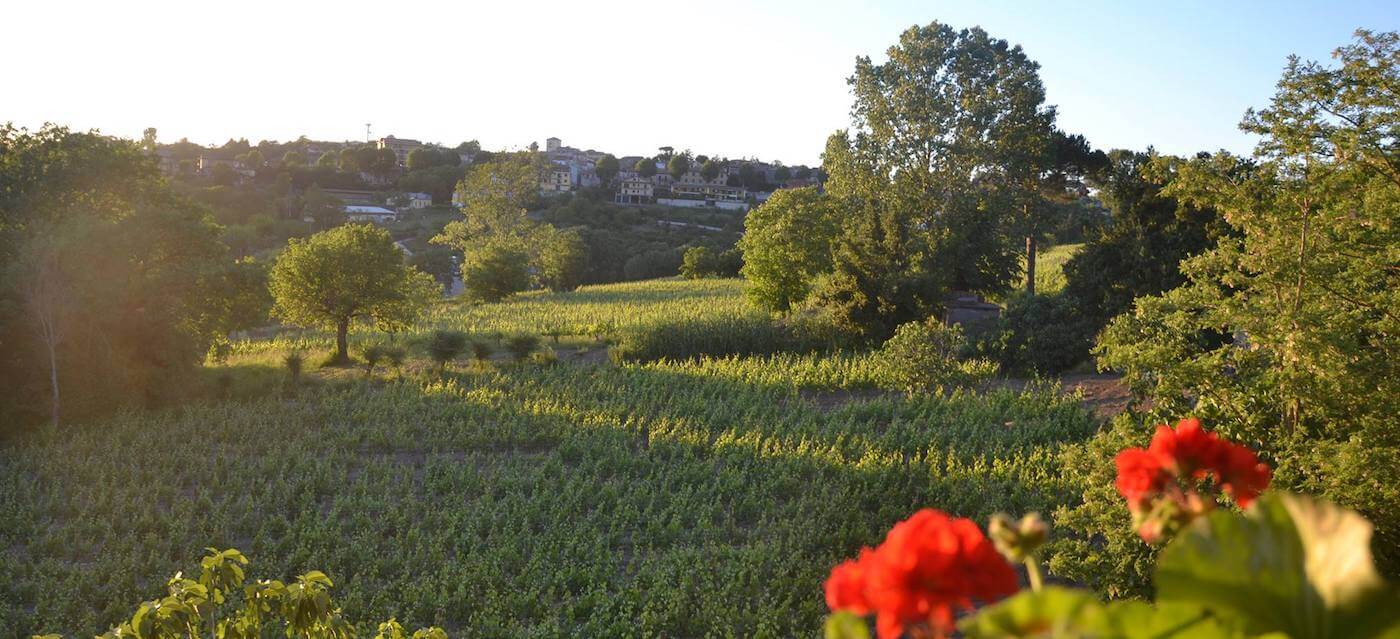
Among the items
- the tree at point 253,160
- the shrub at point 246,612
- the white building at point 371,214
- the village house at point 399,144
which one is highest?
the village house at point 399,144


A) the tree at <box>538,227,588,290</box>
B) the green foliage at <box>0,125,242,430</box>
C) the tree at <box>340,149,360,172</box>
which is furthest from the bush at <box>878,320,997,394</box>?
the tree at <box>340,149,360,172</box>

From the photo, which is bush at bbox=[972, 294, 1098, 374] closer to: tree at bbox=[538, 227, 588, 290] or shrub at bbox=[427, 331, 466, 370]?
shrub at bbox=[427, 331, 466, 370]

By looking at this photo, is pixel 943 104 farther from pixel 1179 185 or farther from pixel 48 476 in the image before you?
pixel 48 476

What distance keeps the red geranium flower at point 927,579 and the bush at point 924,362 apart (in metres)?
18.0

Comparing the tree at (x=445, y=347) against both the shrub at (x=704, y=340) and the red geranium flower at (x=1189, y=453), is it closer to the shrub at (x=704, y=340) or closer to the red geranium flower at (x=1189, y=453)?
the shrub at (x=704, y=340)

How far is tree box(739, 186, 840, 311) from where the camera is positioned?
31.0 m

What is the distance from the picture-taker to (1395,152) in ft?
22.4

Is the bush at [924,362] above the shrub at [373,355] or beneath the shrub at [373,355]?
above

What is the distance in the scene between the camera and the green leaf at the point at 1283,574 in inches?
44.0

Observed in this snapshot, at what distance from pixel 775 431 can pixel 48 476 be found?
12.0 meters

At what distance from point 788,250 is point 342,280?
15533 mm

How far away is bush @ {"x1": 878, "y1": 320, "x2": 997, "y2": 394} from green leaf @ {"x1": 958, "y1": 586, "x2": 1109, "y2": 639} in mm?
18200

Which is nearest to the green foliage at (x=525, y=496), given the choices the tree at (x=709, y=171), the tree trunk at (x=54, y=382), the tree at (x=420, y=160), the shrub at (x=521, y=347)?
the tree trunk at (x=54, y=382)

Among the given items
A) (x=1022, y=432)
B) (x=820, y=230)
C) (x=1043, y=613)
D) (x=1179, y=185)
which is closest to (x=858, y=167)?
(x=820, y=230)
